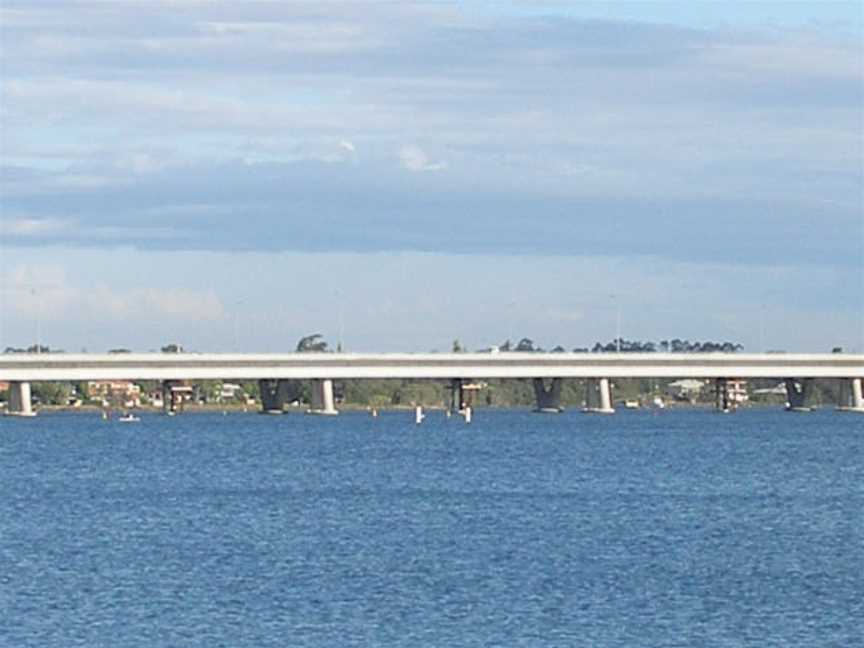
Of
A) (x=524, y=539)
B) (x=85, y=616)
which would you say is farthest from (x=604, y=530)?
(x=85, y=616)

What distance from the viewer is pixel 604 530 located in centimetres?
7731

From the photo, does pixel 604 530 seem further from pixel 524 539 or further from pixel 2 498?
pixel 2 498

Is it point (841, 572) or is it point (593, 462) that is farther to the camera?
point (593, 462)

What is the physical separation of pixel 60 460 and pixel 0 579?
7723cm

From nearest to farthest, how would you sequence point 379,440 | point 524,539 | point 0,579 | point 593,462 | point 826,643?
point 826,643
point 0,579
point 524,539
point 593,462
point 379,440

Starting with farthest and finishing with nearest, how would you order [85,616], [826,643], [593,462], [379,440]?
[379,440], [593,462], [85,616], [826,643]

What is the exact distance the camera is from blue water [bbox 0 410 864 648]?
169 ft

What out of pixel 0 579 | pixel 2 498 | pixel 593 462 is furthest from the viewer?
pixel 593 462

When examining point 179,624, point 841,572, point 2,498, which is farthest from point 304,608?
point 2,498

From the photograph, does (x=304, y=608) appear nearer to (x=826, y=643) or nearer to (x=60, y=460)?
(x=826, y=643)

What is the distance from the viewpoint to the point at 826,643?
4950 cm

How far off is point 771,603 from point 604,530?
70.3ft

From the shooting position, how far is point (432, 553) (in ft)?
224

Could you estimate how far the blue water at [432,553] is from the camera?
51.6 m
